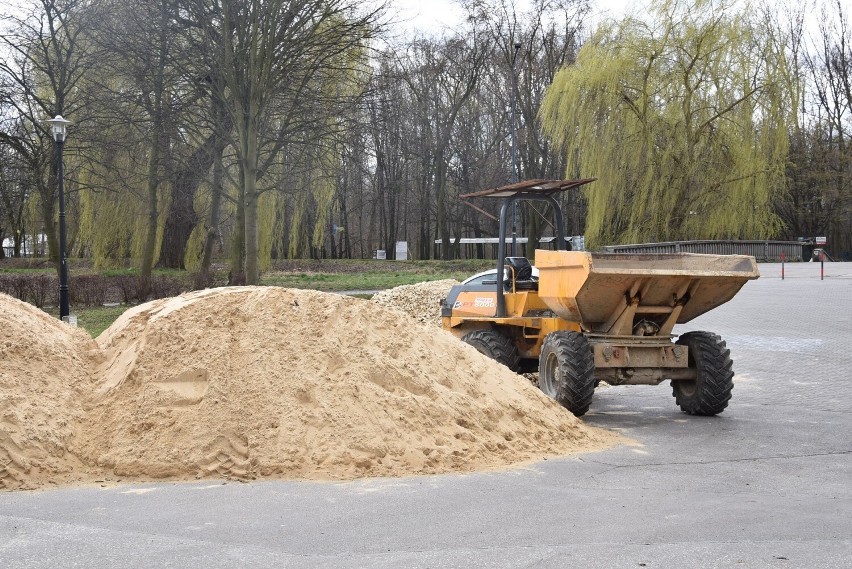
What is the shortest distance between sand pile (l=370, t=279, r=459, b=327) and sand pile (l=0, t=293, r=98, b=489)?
1230cm

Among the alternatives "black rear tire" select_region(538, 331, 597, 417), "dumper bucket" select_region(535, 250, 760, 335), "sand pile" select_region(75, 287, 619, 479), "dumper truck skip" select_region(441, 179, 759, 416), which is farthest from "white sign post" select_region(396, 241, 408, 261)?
"sand pile" select_region(75, 287, 619, 479)

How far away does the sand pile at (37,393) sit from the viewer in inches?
276

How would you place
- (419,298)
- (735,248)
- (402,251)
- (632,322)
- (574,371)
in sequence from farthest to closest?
1. (402,251)
2. (735,248)
3. (419,298)
4. (632,322)
5. (574,371)

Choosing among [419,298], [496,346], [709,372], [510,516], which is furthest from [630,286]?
[419,298]

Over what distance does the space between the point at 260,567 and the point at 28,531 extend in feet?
5.41

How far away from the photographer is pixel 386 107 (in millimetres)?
26703

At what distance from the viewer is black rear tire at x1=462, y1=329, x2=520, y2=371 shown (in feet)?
36.6

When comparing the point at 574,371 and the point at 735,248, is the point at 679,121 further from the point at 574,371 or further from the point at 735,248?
the point at 574,371

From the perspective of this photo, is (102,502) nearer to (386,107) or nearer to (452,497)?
(452,497)

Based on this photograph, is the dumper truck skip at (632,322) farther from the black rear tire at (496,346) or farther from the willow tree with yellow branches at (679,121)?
the willow tree with yellow branches at (679,121)

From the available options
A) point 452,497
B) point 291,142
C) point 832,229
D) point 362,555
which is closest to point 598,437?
point 452,497

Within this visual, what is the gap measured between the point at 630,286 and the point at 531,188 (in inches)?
93.4

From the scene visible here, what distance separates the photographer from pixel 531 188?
37.3ft

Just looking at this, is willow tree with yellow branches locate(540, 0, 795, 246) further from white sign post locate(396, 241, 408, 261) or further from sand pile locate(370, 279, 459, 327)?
white sign post locate(396, 241, 408, 261)
